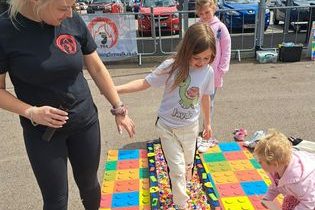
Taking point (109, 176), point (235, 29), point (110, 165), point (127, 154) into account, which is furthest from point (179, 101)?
point (235, 29)

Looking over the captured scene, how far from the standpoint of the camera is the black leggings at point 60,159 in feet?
7.26

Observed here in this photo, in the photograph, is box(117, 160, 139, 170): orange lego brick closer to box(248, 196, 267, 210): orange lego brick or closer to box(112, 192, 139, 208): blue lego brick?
box(112, 192, 139, 208): blue lego brick

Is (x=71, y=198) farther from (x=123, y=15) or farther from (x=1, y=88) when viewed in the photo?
(x=123, y=15)

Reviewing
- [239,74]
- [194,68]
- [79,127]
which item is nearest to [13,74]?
[79,127]

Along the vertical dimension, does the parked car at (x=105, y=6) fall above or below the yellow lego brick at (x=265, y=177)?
→ above

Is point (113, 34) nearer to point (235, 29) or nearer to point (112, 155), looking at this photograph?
point (235, 29)

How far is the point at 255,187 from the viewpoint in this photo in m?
3.61

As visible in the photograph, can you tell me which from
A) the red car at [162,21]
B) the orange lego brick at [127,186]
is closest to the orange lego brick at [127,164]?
the orange lego brick at [127,186]

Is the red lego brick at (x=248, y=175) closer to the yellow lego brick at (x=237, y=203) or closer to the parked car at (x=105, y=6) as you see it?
the yellow lego brick at (x=237, y=203)

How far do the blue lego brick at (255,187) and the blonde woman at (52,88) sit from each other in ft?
5.39

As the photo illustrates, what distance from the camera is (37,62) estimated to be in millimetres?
2016

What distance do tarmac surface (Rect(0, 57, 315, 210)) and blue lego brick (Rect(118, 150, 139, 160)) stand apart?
0.71 feet

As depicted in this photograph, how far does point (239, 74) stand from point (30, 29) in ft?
20.9

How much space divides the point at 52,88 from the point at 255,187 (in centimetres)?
235
